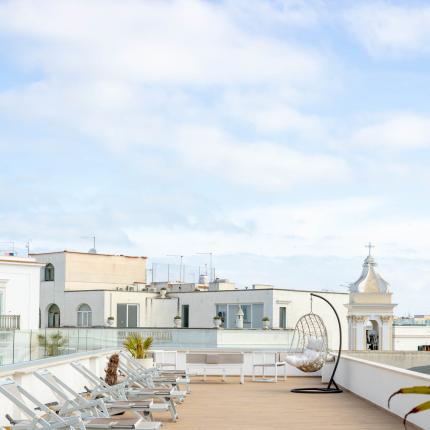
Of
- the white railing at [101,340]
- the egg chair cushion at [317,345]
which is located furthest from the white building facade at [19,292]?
the egg chair cushion at [317,345]

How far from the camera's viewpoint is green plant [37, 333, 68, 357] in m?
18.2

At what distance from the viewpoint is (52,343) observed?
63.7 ft

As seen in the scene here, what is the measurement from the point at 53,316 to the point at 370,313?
55.3ft

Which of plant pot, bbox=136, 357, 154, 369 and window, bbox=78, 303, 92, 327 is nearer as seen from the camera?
plant pot, bbox=136, 357, 154, 369

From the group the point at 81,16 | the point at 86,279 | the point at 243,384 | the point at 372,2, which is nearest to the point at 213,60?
the point at 81,16

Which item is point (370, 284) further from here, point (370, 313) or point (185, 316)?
point (185, 316)

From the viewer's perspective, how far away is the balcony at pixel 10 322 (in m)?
37.3

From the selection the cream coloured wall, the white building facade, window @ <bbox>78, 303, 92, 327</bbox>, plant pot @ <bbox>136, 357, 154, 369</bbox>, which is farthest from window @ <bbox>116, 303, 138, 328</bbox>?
plant pot @ <bbox>136, 357, 154, 369</bbox>

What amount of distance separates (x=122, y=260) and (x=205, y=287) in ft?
16.6

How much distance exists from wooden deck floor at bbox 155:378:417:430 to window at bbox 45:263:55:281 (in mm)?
33305

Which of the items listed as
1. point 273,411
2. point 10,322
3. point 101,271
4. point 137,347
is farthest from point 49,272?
point 273,411

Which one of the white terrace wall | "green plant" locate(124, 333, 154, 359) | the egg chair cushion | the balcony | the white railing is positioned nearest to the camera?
the white railing

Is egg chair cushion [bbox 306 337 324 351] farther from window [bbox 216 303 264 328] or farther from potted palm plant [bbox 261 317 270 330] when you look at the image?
window [bbox 216 303 264 328]

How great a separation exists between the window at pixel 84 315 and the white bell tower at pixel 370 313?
13489mm
